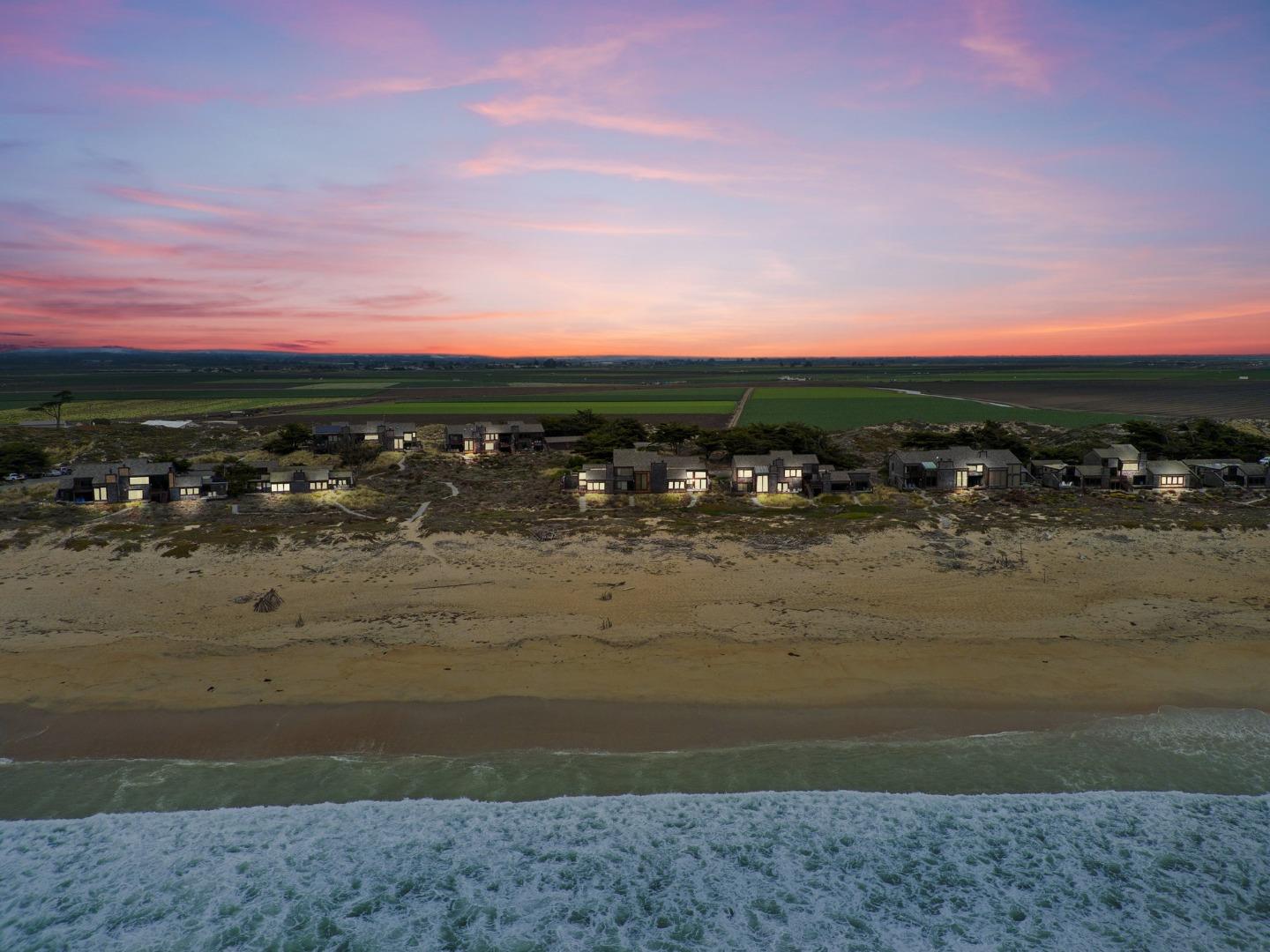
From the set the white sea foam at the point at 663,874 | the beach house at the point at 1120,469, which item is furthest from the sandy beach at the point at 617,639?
the beach house at the point at 1120,469

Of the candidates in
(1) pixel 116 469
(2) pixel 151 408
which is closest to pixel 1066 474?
(1) pixel 116 469

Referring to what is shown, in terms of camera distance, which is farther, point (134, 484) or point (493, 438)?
point (493, 438)

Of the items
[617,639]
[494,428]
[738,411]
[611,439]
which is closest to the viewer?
[617,639]

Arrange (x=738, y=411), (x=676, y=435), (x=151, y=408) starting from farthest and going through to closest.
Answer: (x=738, y=411) < (x=151, y=408) < (x=676, y=435)

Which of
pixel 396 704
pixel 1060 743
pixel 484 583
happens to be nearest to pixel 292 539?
pixel 484 583

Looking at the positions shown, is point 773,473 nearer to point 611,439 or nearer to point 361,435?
point 611,439

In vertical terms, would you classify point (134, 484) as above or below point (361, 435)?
below

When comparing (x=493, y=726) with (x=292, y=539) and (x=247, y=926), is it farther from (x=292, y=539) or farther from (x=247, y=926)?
(x=292, y=539)
